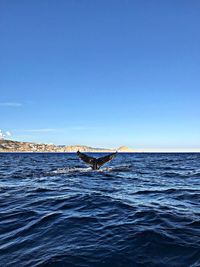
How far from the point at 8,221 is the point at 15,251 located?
3183 millimetres

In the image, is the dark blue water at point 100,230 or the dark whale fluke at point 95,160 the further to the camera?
the dark whale fluke at point 95,160

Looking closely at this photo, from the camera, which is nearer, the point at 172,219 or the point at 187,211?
the point at 172,219

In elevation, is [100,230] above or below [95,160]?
below

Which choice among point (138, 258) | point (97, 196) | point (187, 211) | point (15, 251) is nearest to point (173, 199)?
point (187, 211)

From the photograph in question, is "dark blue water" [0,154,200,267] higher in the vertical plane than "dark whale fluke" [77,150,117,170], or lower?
lower

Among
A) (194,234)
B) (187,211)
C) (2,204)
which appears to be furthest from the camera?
(2,204)

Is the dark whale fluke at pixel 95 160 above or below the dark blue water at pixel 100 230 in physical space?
above

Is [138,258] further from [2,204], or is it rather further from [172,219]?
[2,204]

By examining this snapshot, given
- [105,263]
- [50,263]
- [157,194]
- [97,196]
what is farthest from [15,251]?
[157,194]

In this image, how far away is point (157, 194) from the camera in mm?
14672

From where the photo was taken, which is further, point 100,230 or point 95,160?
point 95,160

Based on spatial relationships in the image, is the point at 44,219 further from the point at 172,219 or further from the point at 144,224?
the point at 172,219

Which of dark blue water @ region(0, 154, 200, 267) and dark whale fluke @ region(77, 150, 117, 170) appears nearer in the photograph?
dark blue water @ region(0, 154, 200, 267)

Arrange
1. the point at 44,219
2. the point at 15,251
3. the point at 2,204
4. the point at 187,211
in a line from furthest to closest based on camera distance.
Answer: the point at 2,204 < the point at 187,211 < the point at 44,219 < the point at 15,251
